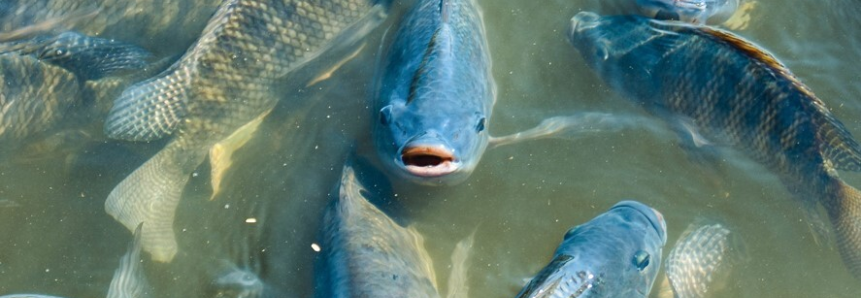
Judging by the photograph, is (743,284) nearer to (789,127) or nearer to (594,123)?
(789,127)

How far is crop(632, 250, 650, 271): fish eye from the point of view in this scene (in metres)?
3.51

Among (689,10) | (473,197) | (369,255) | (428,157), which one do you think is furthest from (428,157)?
(689,10)

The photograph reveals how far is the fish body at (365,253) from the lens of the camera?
3342 mm

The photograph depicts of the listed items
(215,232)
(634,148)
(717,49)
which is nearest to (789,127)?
(717,49)

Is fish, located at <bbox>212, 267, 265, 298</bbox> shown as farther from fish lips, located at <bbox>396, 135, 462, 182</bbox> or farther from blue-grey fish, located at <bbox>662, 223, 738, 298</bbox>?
blue-grey fish, located at <bbox>662, 223, 738, 298</bbox>

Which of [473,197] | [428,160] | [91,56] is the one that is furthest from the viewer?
[91,56]

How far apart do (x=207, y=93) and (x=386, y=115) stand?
1.24 meters

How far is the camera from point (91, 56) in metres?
4.65

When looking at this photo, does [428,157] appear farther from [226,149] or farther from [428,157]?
[226,149]

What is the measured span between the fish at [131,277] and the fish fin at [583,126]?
207 centimetres

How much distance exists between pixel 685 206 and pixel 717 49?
839 millimetres

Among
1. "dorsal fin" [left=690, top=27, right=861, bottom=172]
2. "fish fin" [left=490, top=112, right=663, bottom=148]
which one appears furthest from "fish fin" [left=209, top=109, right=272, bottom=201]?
"dorsal fin" [left=690, top=27, right=861, bottom=172]

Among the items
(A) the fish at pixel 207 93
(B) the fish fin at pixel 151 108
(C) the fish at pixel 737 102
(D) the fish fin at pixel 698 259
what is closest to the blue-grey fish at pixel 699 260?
(D) the fish fin at pixel 698 259

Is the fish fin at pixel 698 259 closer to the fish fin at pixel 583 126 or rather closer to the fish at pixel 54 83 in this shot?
the fish fin at pixel 583 126
